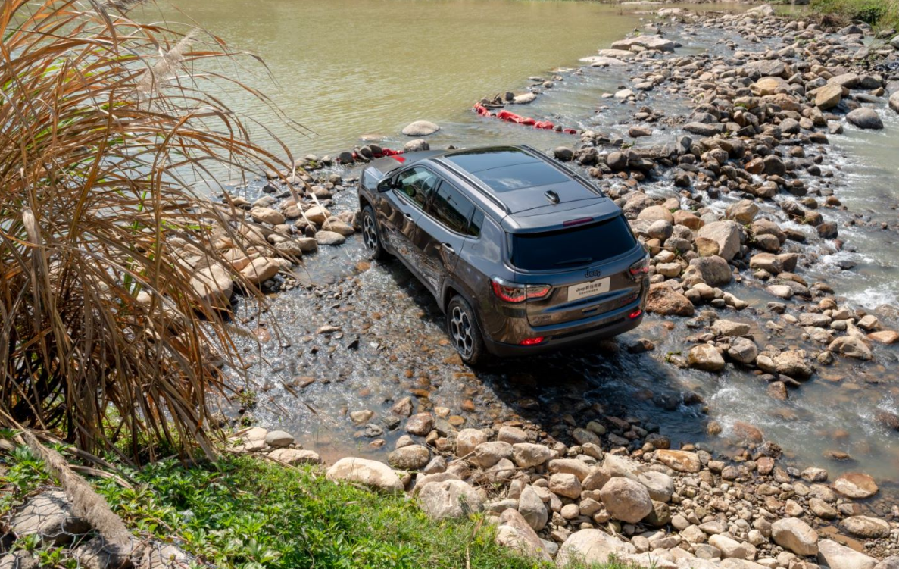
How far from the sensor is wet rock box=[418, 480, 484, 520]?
527 cm

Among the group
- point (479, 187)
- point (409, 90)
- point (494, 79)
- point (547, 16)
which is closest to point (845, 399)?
point (479, 187)

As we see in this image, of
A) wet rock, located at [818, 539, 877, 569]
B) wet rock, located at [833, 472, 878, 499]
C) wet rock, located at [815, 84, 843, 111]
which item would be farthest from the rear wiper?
wet rock, located at [815, 84, 843, 111]

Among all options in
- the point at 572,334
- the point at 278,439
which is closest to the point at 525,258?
the point at 572,334

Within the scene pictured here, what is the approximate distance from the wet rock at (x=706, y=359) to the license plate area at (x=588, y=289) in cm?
162

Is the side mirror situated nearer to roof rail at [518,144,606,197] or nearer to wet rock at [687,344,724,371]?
roof rail at [518,144,606,197]

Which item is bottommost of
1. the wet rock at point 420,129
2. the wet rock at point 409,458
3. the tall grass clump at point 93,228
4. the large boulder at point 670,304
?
the large boulder at point 670,304

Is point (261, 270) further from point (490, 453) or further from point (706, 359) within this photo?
point (706, 359)

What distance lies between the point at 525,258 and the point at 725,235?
15.6ft

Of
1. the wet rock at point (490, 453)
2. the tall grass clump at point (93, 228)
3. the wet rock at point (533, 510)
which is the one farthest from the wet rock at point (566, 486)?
the tall grass clump at point (93, 228)

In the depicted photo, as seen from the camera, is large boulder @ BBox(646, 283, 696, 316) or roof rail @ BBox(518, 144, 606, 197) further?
large boulder @ BBox(646, 283, 696, 316)

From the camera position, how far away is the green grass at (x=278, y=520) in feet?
12.0

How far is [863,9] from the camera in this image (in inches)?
1314

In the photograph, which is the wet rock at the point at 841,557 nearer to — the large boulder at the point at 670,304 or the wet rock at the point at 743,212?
the large boulder at the point at 670,304

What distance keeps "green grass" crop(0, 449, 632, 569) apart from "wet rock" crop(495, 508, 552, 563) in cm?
10
